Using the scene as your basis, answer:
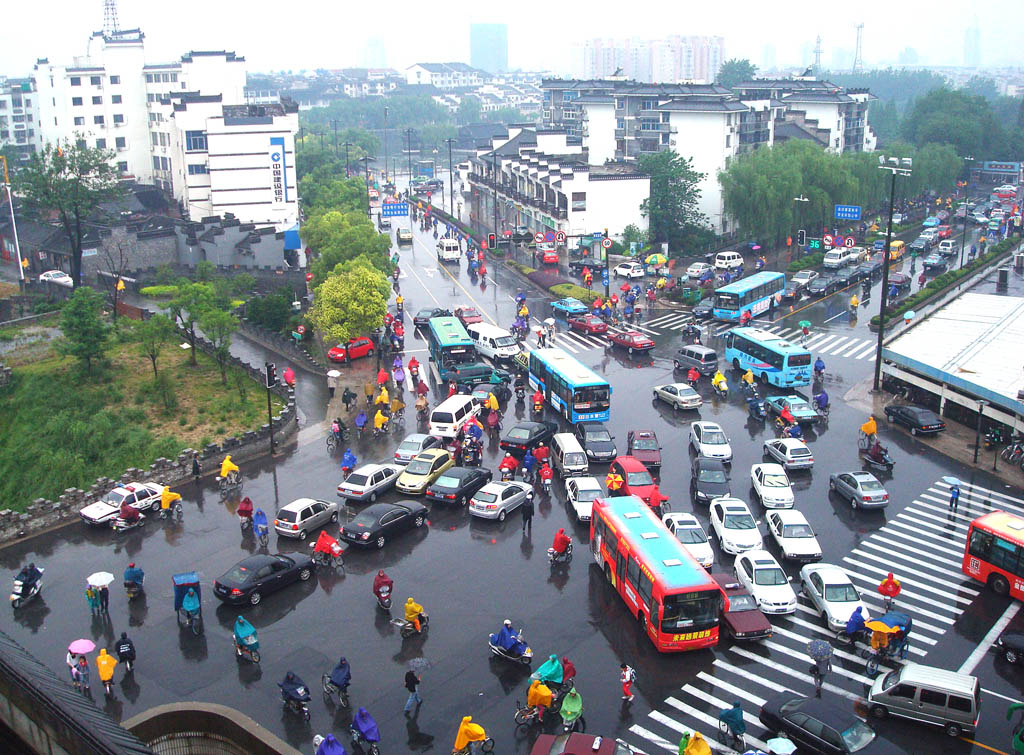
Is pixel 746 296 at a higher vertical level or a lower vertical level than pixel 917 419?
→ higher

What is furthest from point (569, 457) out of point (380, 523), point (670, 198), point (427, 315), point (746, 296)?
point (670, 198)

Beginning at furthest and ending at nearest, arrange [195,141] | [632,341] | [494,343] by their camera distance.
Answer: [195,141] < [632,341] < [494,343]

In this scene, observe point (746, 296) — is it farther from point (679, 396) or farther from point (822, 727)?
point (822, 727)

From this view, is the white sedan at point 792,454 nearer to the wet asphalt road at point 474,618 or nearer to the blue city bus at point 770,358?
the wet asphalt road at point 474,618

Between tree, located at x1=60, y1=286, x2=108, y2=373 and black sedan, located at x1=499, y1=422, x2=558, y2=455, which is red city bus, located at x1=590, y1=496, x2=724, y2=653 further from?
tree, located at x1=60, y1=286, x2=108, y2=373

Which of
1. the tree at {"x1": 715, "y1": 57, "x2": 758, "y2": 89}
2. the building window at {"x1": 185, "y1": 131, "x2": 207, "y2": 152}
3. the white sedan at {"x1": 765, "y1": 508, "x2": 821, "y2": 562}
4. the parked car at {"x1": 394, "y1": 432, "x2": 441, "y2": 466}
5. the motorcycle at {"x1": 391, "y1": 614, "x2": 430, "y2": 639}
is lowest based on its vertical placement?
the motorcycle at {"x1": 391, "y1": 614, "x2": 430, "y2": 639}

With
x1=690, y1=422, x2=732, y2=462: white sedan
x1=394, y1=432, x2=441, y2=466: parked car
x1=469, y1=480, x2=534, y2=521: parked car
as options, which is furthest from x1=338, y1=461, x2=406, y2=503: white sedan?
x1=690, y1=422, x2=732, y2=462: white sedan
